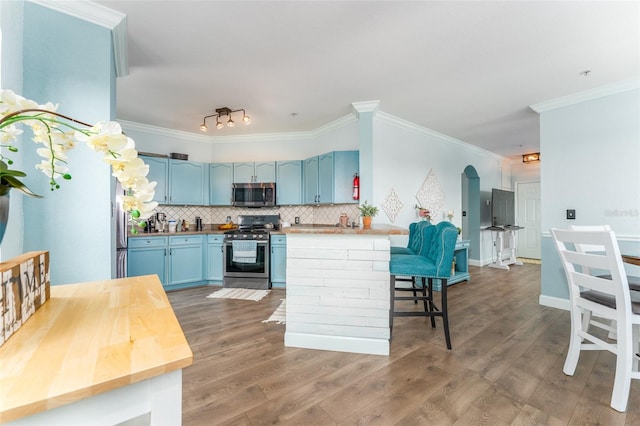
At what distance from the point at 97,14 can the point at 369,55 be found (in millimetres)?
2201

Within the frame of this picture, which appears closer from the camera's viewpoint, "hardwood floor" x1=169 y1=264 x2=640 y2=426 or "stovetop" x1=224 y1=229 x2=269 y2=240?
"hardwood floor" x1=169 y1=264 x2=640 y2=426

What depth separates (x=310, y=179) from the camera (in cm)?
443

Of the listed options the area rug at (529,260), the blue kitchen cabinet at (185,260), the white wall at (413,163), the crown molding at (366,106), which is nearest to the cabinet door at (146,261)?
the blue kitchen cabinet at (185,260)

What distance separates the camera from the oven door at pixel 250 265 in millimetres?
4128

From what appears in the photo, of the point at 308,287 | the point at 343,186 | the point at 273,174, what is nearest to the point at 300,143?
the point at 273,174

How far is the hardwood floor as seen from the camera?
1521mm

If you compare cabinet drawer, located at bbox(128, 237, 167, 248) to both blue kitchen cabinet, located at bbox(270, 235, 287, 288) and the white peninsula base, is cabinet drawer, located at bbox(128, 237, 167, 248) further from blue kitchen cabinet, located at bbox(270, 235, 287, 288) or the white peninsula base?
the white peninsula base

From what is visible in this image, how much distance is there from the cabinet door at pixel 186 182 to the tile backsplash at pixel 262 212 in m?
0.29

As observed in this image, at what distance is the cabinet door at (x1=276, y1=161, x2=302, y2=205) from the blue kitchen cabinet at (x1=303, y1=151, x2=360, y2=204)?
0.36 m

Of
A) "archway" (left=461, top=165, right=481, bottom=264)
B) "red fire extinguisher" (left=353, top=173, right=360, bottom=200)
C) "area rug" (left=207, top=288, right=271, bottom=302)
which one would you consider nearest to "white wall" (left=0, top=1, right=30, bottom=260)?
"area rug" (left=207, top=288, right=271, bottom=302)

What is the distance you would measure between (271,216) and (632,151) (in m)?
4.82

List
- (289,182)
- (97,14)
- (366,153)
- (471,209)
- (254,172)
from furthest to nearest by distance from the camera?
1. (471,209)
2. (254,172)
3. (289,182)
4. (366,153)
5. (97,14)

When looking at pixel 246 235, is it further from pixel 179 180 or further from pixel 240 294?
pixel 179 180

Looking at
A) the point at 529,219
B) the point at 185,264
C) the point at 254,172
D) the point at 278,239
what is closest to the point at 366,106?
the point at 254,172
